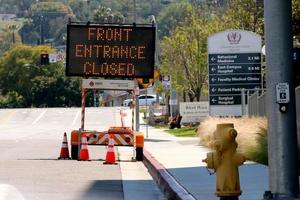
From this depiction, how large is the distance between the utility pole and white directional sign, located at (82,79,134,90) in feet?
40.4

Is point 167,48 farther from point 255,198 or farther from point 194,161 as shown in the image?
point 255,198

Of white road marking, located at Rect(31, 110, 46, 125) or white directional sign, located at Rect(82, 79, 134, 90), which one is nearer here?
white directional sign, located at Rect(82, 79, 134, 90)

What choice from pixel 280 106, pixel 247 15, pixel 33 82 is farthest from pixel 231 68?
pixel 33 82

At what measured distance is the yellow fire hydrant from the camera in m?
8.97

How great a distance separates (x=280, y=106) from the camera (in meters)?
9.47

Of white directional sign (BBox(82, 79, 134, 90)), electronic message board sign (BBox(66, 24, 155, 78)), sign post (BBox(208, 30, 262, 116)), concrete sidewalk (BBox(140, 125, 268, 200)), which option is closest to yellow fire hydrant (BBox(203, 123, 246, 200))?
concrete sidewalk (BBox(140, 125, 268, 200))

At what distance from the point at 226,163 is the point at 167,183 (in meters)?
4.76

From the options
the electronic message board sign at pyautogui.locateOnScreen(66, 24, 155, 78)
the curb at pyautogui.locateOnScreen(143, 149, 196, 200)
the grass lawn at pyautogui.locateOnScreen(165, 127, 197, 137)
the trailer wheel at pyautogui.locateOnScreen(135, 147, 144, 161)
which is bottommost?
the curb at pyautogui.locateOnScreen(143, 149, 196, 200)

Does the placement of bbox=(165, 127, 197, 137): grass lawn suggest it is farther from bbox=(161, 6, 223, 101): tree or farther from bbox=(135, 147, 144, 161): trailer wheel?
bbox=(135, 147, 144, 161): trailer wheel

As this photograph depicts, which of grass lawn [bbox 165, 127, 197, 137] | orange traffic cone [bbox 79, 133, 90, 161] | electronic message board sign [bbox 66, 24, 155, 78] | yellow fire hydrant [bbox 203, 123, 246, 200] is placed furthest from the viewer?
grass lawn [bbox 165, 127, 197, 137]

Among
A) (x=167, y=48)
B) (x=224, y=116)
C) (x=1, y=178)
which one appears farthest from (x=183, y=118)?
(x=1, y=178)

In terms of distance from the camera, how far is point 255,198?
431 inches

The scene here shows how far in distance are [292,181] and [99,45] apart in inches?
480

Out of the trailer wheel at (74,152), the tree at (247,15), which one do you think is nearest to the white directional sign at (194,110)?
the tree at (247,15)
